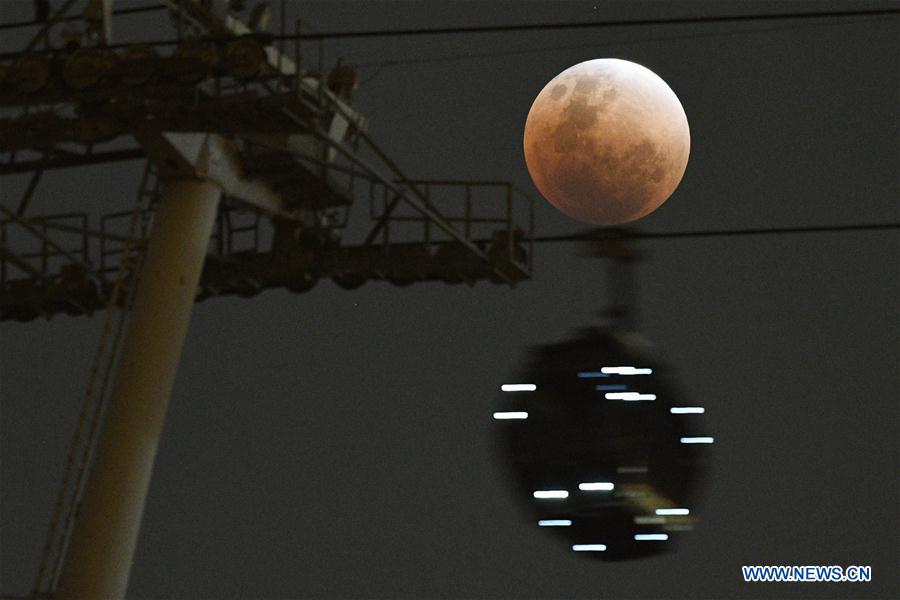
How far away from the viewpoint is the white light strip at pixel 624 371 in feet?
32.3

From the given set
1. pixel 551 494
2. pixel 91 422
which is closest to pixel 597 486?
pixel 551 494

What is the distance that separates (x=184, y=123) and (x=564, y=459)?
29.2ft

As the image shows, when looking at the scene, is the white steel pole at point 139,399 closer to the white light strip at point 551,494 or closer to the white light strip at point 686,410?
the white light strip at point 551,494

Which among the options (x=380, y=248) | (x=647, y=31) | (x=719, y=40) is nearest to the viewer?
(x=380, y=248)

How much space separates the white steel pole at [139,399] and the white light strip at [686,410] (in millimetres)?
10692

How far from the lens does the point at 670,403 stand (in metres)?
9.92

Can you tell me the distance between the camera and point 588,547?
33.2 feet

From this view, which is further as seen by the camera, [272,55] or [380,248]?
[380,248]

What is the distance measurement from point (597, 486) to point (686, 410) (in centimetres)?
67

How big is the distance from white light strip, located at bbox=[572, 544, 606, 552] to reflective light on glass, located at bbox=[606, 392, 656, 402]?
0.92 m

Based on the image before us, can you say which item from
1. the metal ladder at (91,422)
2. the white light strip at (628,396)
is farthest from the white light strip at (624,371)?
the metal ladder at (91,422)

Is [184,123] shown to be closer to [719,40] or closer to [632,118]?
[632,118]

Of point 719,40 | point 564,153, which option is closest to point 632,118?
point 564,153

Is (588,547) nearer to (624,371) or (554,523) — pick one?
(554,523)
